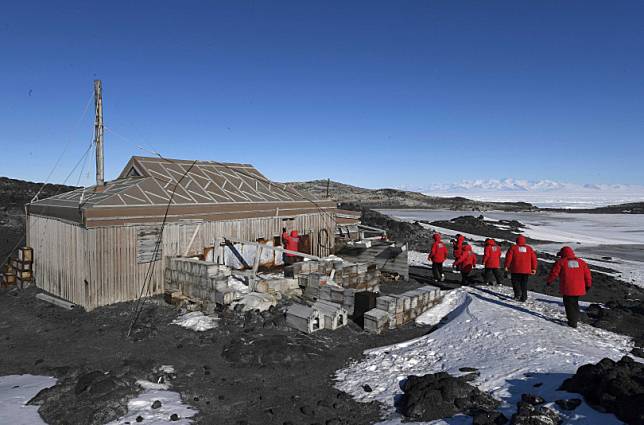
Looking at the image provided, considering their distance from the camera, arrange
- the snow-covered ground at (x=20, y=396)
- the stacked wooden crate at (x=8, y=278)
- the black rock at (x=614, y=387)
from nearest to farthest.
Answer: the black rock at (x=614, y=387), the snow-covered ground at (x=20, y=396), the stacked wooden crate at (x=8, y=278)

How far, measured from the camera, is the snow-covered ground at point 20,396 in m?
6.05

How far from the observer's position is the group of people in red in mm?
9234

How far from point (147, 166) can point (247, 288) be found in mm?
6907

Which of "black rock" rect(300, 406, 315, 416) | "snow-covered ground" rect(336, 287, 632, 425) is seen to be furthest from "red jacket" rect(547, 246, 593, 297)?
"black rock" rect(300, 406, 315, 416)

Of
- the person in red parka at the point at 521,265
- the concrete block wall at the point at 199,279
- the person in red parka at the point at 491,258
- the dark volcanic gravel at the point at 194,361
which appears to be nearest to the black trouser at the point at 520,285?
the person in red parka at the point at 521,265

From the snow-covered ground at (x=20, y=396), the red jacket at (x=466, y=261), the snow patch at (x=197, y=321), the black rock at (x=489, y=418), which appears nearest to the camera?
the black rock at (x=489, y=418)

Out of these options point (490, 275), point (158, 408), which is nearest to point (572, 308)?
point (490, 275)

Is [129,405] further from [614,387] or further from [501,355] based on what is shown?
[614,387]

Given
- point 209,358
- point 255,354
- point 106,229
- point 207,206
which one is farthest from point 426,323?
point 106,229

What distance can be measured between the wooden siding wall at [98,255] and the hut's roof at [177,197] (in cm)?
36

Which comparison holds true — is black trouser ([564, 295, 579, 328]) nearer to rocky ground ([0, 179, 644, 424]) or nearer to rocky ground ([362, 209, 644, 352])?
rocky ground ([362, 209, 644, 352])

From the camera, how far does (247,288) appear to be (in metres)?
12.1

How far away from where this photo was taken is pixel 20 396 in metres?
6.80

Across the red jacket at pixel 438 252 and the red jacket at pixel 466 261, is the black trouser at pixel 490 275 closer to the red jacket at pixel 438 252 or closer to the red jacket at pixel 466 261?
the red jacket at pixel 466 261
